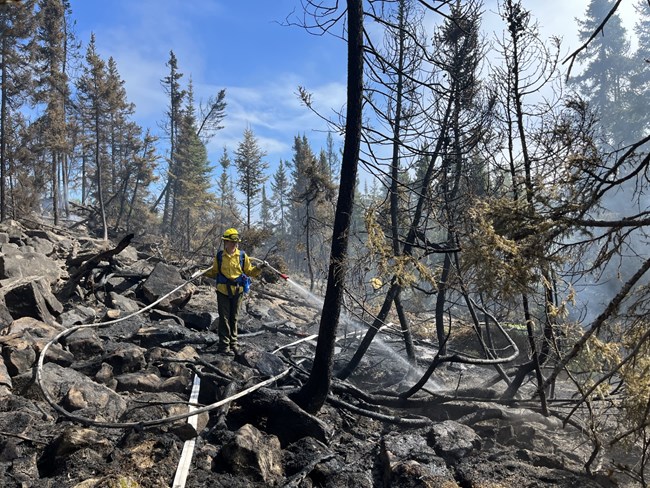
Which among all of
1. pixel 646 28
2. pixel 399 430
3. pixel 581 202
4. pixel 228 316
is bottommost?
pixel 399 430

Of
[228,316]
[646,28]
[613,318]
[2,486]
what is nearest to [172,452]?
[2,486]

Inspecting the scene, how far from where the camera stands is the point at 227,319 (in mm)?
8156

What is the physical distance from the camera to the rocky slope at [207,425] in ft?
13.8

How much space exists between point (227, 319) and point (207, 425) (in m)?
2.92

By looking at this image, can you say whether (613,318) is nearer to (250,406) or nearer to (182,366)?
(250,406)

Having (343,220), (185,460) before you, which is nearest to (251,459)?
(185,460)

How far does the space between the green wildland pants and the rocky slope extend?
0.33 meters

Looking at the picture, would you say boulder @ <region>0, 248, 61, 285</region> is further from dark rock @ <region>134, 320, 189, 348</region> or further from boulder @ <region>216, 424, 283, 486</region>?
boulder @ <region>216, 424, 283, 486</region>

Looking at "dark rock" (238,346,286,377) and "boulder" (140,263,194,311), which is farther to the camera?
"boulder" (140,263,194,311)

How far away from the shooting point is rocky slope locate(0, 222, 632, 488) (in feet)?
13.8

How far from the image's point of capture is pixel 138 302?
10.7 m

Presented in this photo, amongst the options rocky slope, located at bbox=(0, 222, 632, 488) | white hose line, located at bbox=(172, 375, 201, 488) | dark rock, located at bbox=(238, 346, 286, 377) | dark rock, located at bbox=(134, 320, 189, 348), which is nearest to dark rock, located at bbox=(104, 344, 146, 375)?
rocky slope, located at bbox=(0, 222, 632, 488)

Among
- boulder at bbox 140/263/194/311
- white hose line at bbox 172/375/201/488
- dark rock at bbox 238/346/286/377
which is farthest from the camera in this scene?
boulder at bbox 140/263/194/311

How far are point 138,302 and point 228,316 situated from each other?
3798 millimetres
